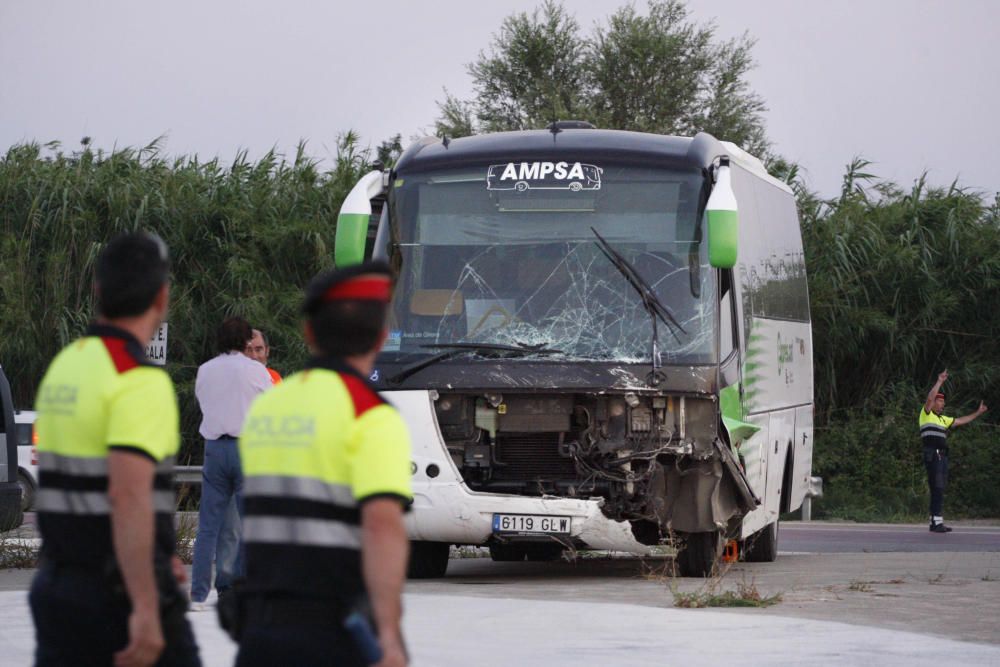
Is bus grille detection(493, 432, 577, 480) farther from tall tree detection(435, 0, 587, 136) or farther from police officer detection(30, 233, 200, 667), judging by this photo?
tall tree detection(435, 0, 587, 136)

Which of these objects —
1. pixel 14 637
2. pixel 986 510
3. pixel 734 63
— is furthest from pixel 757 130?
pixel 14 637

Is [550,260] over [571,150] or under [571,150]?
under

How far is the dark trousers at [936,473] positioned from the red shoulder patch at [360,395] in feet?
63.3

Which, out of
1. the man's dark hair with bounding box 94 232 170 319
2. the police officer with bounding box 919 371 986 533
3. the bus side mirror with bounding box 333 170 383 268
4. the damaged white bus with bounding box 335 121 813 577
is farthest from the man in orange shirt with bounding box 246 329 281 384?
the police officer with bounding box 919 371 986 533

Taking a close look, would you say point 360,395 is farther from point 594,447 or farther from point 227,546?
point 594,447

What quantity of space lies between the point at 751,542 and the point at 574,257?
15.5ft

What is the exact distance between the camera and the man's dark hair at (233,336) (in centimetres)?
1109

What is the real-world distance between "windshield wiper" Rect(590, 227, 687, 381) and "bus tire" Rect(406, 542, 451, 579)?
2.49 meters

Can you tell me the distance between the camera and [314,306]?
179 inches

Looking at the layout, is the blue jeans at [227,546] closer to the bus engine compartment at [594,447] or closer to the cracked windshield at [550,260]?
the bus engine compartment at [594,447]

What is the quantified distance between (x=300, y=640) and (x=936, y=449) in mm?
19858

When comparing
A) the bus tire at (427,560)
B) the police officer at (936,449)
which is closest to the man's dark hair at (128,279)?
the bus tire at (427,560)

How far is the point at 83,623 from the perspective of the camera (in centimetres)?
474

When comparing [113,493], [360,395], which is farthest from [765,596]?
[360,395]
